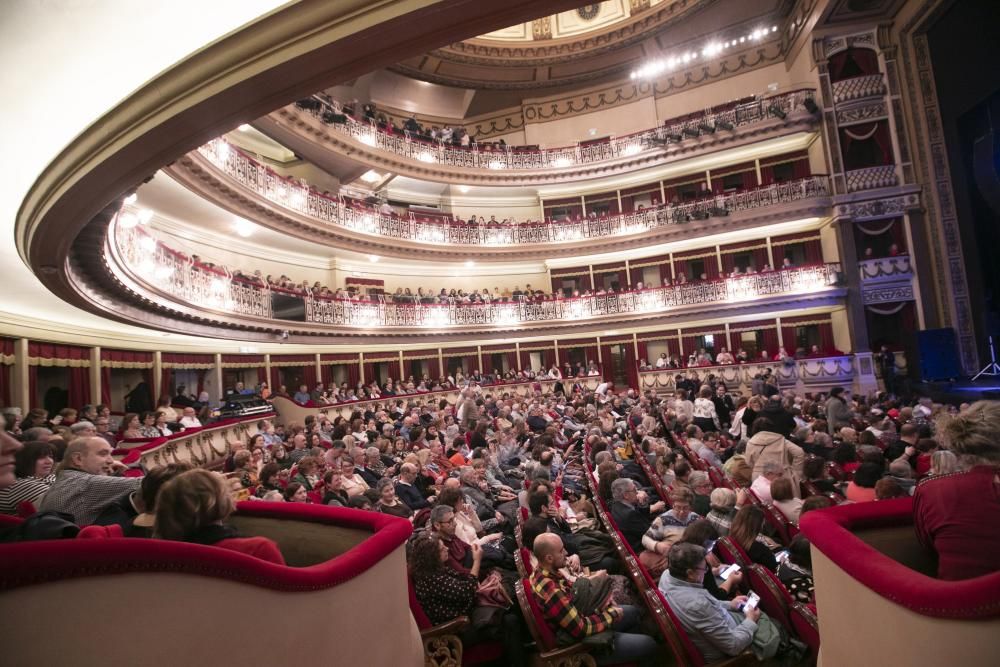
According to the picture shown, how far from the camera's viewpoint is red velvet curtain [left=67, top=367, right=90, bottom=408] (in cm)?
966

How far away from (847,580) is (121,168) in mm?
4367

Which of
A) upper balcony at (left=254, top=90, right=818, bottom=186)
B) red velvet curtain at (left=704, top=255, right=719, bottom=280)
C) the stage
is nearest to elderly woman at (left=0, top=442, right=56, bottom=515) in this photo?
upper balcony at (left=254, top=90, right=818, bottom=186)

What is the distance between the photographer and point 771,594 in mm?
3244

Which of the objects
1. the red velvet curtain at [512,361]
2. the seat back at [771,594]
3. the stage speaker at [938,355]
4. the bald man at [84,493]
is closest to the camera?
the bald man at [84,493]

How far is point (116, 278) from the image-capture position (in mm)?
5977

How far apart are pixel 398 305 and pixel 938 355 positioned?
14869 millimetres

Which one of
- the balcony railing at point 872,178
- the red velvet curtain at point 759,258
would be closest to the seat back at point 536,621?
the balcony railing at point 872,178

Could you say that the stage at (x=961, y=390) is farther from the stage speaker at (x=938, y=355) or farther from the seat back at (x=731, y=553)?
the seat back at (x=731, y=553)

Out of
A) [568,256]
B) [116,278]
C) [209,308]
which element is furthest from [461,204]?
[116,278]

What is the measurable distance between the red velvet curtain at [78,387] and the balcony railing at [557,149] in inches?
345

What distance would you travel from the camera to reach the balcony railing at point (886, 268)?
15.5 metres

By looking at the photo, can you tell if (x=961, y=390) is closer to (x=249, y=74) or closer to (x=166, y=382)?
(x=249, y=74)

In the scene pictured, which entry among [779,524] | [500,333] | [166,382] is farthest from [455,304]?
[779,524]

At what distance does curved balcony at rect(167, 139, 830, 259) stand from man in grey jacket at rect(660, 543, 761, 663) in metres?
10.2
